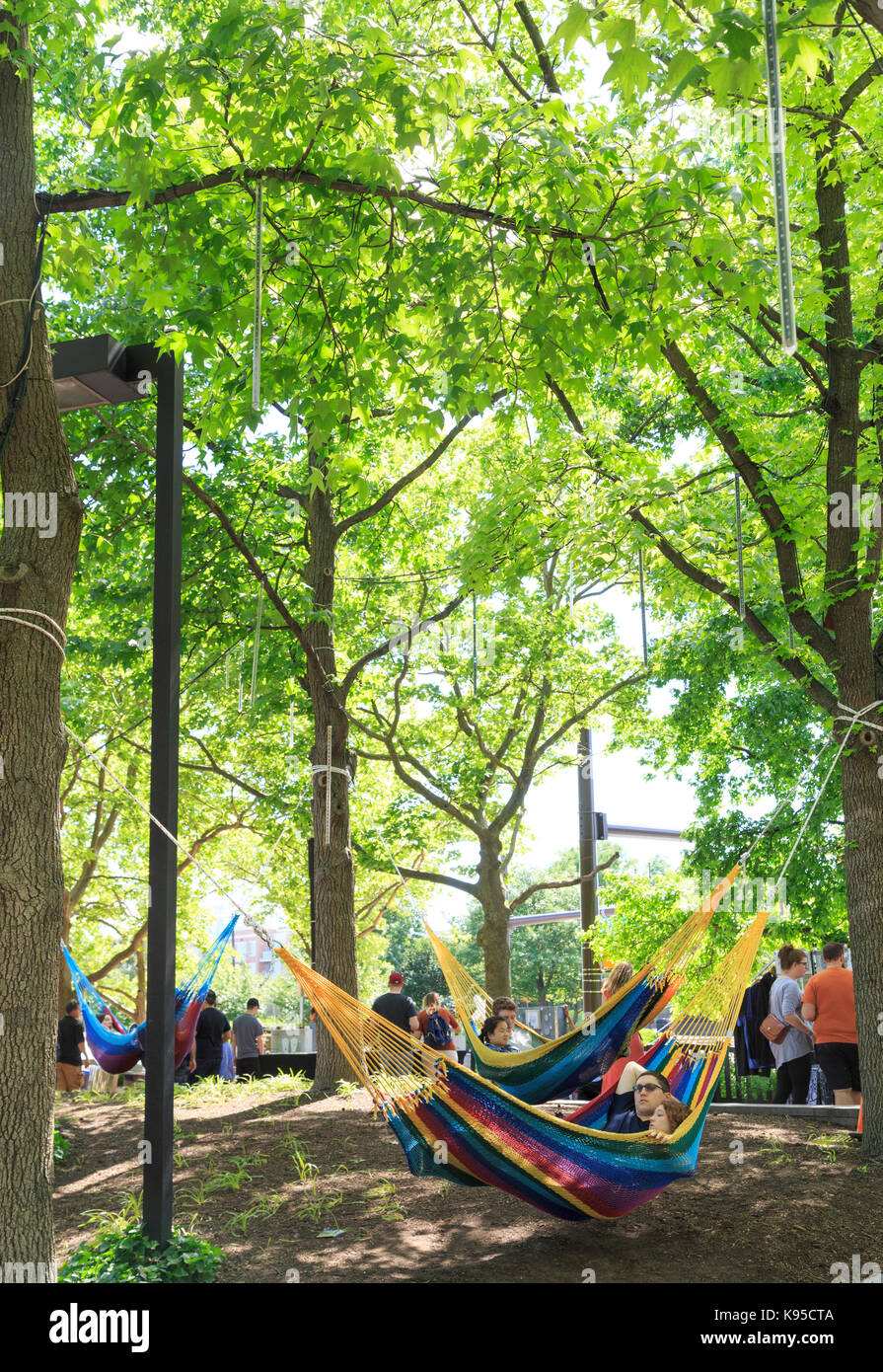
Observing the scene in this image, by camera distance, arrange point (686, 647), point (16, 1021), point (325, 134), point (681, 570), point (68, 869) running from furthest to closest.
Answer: point (68, 869), point (686, 647), point (681, 570), point (325, 134), point (16, 1021)

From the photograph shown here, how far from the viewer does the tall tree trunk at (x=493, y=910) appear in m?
15.5

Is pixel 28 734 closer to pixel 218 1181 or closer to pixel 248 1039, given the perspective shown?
pixel 218 1181

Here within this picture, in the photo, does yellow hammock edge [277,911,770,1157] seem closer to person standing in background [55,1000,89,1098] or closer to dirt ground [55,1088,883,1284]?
dirt ground [55,1088,883,1284]

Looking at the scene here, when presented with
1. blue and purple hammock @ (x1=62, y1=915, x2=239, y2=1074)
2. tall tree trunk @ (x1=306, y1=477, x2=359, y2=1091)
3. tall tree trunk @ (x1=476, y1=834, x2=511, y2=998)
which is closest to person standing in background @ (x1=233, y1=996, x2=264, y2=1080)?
→ blue and purple hammock @ (x1=62, y1=915, x2=239, y2=1074)

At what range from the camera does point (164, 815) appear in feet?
14.9

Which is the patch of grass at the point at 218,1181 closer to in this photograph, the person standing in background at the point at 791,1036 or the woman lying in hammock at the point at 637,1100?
the woman lying in hammock at the point at 637,1100

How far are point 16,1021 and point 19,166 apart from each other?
2.92 metres

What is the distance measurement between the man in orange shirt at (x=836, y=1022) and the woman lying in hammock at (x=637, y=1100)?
2.25 metres

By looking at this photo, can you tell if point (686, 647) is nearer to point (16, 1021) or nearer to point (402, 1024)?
point (402, 1024)

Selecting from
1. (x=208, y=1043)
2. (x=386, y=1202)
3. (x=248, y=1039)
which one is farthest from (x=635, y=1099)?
(x=248, y=1039)

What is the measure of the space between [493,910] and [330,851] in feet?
22.7

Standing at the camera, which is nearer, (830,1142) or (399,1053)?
(399,1053)

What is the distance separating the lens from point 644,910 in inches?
549

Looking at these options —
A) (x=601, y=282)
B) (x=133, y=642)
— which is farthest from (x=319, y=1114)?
(x=601, y=282)
